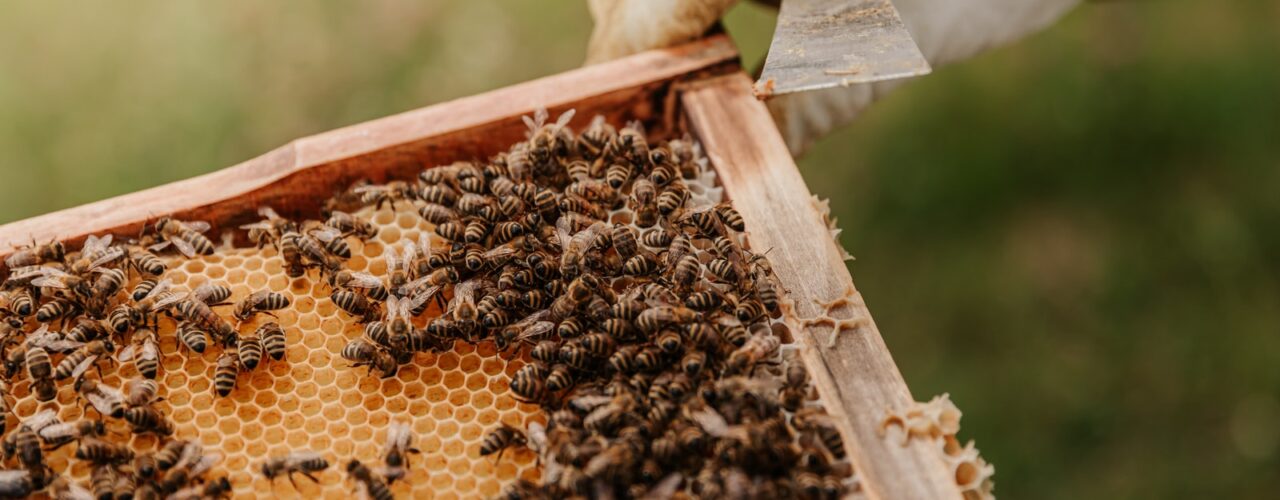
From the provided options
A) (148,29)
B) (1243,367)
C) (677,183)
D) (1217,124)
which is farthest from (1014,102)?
(148,29)

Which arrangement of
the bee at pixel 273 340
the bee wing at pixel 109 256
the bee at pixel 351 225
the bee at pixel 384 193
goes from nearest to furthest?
the bee at pixel 273 340, the bee wing at pixel 109 256, the bee at pixel 351 225, the bee at pixel 384 193

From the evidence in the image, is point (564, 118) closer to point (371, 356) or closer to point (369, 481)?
point (371, 356)

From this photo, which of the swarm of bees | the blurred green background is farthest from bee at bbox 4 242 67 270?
the blurred green background

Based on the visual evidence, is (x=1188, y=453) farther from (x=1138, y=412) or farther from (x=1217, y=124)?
(x=1217, y=124)

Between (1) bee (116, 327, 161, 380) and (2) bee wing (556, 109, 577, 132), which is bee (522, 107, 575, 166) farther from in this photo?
(1) bee (116, 327, 161, 380)

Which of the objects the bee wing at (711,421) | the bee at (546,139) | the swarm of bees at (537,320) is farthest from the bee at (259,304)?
the bee wing at (711,421)

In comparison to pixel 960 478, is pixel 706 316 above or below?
above

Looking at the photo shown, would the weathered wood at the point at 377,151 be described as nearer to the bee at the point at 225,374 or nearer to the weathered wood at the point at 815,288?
the weathered wood at the point at 815,288

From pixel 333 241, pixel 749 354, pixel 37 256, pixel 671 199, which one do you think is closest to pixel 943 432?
pixel 749 354
